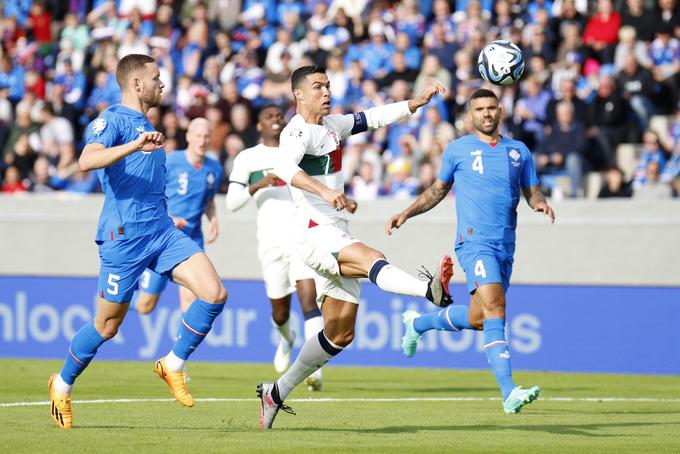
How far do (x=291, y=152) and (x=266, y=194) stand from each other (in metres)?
4.94

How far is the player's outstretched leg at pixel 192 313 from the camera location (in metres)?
9.35

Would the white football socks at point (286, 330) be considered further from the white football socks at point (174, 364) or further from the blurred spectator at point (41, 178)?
the blurred spectator at point (41, 178)

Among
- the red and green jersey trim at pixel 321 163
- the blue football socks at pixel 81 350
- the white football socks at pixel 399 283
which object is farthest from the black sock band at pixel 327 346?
the blue football socks at pixel 81 350

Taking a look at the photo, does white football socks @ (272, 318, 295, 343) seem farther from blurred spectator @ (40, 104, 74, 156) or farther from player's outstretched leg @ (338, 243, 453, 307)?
blurred spectator @ (40, 104, 74, 156)

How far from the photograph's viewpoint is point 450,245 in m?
17.7

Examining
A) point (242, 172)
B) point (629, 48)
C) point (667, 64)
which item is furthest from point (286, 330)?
point (667, 64)

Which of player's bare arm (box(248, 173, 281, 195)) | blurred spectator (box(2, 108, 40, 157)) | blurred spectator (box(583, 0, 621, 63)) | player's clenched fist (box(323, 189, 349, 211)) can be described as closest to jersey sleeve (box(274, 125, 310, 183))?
player's clenched fist (box(323, 189, 349, 211))

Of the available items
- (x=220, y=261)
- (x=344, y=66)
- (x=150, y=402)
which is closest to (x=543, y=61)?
(x=344, y=66)

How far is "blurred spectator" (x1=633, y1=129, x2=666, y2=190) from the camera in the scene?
733 inches

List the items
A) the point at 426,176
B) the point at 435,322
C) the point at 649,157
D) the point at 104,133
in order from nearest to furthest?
the point at 104,133
the point at 435,322
the point at 649,157
the point at 426,176

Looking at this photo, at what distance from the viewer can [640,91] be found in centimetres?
1989

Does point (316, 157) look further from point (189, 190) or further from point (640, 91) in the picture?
point (640, 91)

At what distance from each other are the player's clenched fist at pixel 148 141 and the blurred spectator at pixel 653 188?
10.7m

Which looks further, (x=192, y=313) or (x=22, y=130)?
(x=22, y=130)
